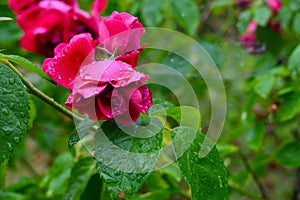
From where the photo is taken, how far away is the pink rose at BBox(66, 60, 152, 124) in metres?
0.48

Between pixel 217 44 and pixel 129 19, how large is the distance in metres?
0.76

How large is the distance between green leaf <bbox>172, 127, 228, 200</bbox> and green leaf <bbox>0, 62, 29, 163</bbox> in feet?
0.51

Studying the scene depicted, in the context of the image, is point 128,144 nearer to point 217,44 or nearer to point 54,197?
point 54,197

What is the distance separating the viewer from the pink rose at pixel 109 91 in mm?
483

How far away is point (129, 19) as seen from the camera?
1.82 ft

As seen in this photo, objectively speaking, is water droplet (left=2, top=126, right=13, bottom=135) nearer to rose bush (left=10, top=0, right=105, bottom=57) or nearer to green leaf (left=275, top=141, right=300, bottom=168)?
rose bush (left=10, top=0, right=105, bottom=57)

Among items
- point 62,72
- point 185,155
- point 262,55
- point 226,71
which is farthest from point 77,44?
point 226,71

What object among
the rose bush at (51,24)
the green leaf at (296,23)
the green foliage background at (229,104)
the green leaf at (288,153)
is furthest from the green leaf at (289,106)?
the rose bush at (51,24)

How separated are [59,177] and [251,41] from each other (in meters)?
0.72

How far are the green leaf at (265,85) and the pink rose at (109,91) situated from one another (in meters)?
0.49

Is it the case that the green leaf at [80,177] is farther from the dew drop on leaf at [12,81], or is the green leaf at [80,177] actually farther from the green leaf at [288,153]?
the green leaf at [288,153]

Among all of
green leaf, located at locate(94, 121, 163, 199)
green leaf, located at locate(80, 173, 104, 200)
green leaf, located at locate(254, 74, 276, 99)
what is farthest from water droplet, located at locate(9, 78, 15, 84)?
green leaf, located at locate(254, 74, 276, 99)

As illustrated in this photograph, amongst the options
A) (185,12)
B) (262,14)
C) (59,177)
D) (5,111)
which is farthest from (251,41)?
(5,111)

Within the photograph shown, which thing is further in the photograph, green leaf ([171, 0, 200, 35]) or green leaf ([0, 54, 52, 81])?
green leaf ([171, 0, 200, 35])
